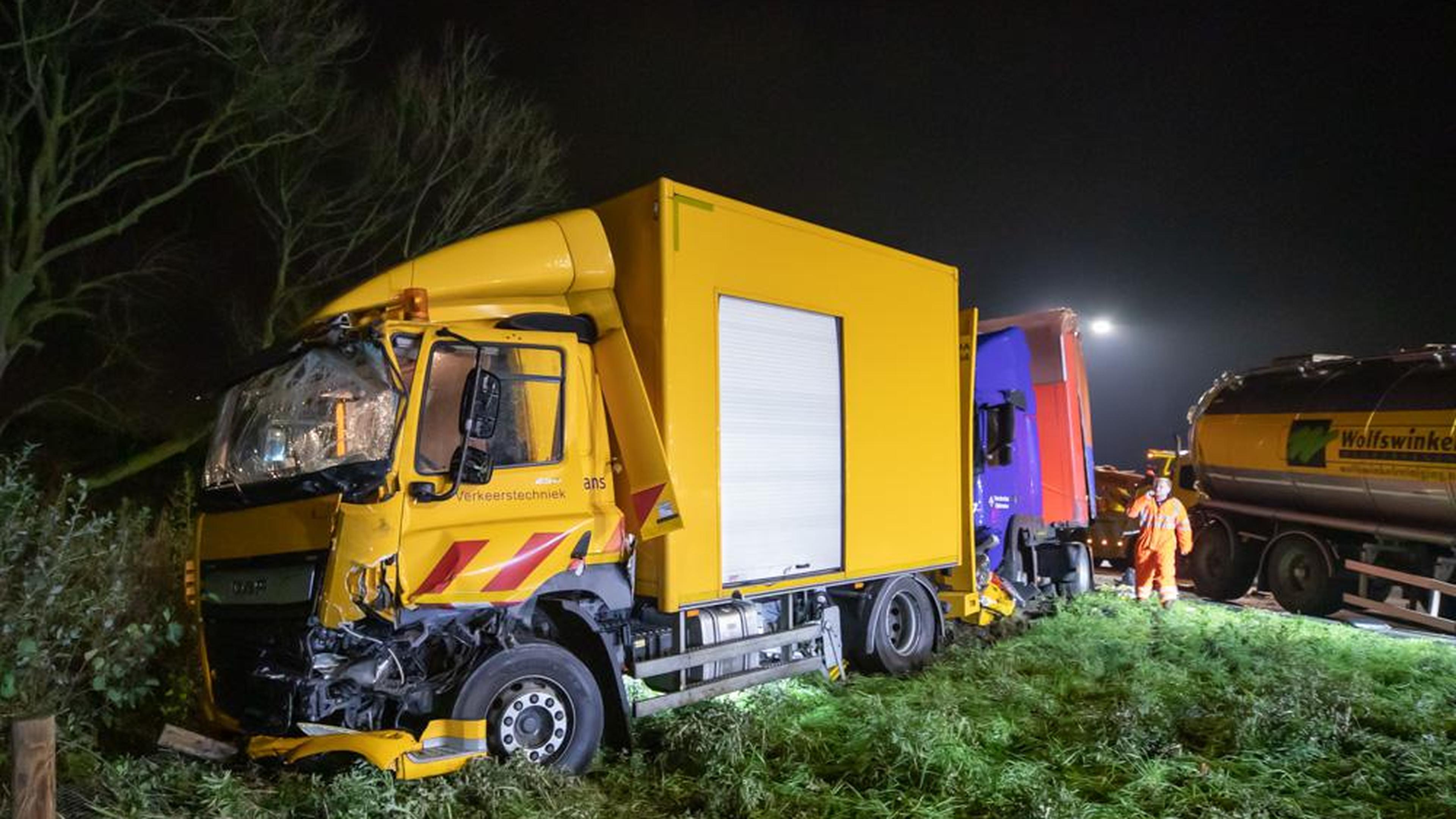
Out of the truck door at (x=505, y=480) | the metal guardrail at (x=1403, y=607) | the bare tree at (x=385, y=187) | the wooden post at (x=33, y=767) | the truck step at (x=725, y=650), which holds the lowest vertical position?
the metal guardrail at (x=1403, y=607)

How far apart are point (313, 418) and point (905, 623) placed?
505 cm

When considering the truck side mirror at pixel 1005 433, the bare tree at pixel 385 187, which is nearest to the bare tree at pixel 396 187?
the bare tree at pixel 385 187

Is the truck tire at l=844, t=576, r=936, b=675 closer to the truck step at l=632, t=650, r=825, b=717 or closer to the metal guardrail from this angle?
the truck step at l=632, t=650, r=825, b=717

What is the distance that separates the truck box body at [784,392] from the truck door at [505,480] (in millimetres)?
474

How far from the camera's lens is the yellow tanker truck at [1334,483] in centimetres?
990

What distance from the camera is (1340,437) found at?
35.4ft

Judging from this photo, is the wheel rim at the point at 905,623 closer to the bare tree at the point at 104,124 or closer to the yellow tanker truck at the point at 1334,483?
the yellow tanker truck at the point at 1334,483

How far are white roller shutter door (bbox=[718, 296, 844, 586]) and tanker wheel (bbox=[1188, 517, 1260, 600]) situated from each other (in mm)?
8330

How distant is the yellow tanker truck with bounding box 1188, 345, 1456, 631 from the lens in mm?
9898

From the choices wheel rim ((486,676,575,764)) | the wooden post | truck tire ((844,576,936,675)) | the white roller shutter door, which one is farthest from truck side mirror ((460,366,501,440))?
truck tire ((844,576,936,675))

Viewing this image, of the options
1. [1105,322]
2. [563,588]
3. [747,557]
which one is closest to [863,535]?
[747,557]

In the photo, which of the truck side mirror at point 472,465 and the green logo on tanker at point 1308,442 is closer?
the truck side mirror at point 472,465

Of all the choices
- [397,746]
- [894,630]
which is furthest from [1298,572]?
[397,746]

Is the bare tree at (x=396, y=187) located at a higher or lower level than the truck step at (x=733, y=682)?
higher
